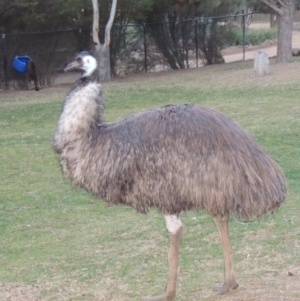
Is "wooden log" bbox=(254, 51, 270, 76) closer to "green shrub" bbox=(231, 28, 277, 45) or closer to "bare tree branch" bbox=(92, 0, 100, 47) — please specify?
"bare tree branch" bbox=(92, 0, 100, 47)

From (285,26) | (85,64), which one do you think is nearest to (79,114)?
(85,64)

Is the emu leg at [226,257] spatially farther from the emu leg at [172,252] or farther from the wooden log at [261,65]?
the wooden log at [261,65]

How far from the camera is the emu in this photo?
4648mm

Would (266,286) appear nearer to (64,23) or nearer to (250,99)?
(250,99)

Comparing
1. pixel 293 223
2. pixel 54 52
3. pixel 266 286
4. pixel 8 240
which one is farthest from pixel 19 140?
pixel 54 52

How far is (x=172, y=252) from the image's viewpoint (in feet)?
16.3

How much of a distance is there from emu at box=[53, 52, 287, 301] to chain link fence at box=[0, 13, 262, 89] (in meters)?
16.5

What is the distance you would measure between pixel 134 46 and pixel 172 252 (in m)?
20.5

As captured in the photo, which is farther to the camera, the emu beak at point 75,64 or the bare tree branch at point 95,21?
the bare tree branch at point 95,21

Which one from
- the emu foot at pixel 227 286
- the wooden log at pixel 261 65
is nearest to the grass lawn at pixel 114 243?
the emu foot at pixel 227 286

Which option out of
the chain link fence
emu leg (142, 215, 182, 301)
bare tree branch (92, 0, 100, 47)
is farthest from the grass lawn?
the chain link fence

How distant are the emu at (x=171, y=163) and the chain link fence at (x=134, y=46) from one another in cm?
1647

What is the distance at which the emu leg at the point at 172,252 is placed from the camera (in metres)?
4.95

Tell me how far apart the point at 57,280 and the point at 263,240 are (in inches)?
67.6
